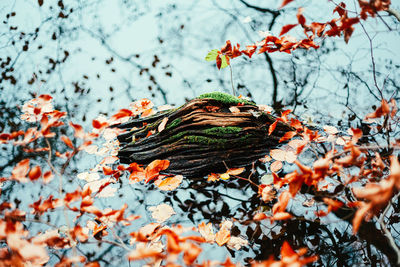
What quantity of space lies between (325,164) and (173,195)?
1.40 metres

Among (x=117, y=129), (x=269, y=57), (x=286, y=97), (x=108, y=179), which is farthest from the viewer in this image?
(x=269, y=57)

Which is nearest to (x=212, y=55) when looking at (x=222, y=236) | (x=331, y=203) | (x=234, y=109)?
(x=234, y=109)

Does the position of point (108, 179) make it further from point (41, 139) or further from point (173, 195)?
point (41, 139)

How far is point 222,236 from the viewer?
1.61 metres

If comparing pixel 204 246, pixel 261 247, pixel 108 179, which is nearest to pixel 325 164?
pixel 261 247

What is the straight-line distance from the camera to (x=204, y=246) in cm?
159

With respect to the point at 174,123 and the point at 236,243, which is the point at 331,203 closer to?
the point at 236,243

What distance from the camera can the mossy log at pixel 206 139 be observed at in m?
2.22

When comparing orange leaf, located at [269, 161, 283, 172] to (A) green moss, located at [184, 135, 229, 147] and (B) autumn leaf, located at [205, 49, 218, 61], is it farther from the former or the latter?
(B) autumn leaf, located at [205, 49, 218, 61]

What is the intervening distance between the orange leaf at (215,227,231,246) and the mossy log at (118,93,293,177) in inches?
23.7

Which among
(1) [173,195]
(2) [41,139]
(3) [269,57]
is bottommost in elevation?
(1) [173,195]

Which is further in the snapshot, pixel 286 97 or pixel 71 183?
pixel 286 97

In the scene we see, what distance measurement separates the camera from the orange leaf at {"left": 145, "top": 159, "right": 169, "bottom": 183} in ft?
7.22

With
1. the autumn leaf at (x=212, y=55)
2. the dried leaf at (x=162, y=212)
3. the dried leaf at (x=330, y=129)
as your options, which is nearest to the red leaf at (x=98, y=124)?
the dried leaf at (x=162, y=212)
